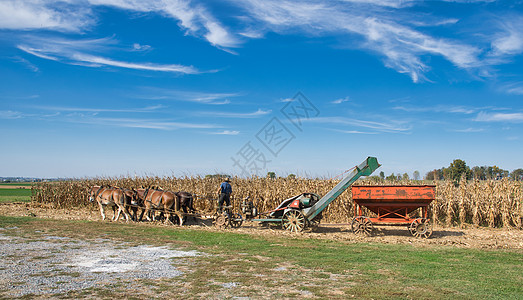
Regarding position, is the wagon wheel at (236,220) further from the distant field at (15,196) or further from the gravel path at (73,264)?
the distant field at (15,196)

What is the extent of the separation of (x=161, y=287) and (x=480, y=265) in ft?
24.5

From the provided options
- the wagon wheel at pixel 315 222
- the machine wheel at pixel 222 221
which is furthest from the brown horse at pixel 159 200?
the wagon wheel at pixel 315 222

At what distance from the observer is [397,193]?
13.4 meters

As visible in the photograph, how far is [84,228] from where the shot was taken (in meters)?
15.2

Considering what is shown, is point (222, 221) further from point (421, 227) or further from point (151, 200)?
point (421, 227)

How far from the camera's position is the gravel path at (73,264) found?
7.03 meters

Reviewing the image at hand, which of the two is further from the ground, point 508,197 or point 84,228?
point 508,197

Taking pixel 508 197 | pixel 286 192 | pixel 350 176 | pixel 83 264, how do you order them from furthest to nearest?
pixel 286 192, pixel 508 197, pixel 350 176, pixel 83 264

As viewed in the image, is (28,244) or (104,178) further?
(104,178)

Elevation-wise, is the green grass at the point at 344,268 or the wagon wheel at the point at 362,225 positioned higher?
the wagon wheel at the point at 362,225

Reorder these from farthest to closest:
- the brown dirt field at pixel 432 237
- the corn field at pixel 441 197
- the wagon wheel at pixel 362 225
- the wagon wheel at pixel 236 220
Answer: the corn field at pixel 441 197 → the wagon wheel at pixel 236 220 → the wagon wheel at pixel 362 225 → the brown dirt field at pixel 432 237

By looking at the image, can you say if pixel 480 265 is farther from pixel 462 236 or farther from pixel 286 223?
pixel 286 223

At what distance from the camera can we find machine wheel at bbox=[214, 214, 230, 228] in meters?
16.2

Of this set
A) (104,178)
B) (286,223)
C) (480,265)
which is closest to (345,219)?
(286,223)
